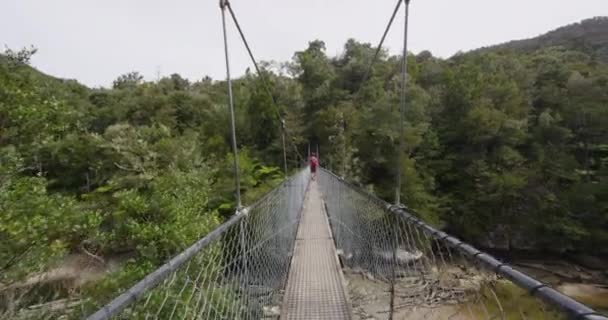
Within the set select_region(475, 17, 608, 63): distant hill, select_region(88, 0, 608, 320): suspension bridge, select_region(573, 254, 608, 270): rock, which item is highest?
select_region(475, 17, 608, 63): distant hill

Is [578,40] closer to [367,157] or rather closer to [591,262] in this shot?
[591,262]

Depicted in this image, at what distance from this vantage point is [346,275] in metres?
2.11

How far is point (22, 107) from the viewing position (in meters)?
Result: 3.58

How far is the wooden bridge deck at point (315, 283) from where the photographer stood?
150 centimetres

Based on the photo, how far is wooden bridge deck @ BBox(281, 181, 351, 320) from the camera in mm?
1496

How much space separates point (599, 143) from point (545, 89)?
3078 millimetres

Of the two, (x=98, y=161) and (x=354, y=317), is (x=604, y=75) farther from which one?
(x=98, y=161)

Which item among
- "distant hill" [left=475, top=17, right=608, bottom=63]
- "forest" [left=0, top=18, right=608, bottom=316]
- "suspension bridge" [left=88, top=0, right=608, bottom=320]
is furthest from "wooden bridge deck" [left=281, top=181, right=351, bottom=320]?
"distant hill" [left=475, top=17, right=608, bottom=63]

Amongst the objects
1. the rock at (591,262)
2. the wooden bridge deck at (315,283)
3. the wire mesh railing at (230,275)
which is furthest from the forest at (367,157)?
the wire mesh railing at (230,275)

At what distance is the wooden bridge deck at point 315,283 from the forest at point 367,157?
268 centimetres

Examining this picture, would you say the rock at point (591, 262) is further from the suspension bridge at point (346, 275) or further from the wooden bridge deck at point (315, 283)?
the suspension bridge at point (346, 275)

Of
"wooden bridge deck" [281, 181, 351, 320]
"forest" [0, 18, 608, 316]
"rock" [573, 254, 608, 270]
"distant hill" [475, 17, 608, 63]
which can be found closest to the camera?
"wooden bridge deck" [281, 181, 351, 320]

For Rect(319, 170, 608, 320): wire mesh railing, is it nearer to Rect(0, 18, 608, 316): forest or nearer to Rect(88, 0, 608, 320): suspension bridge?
Rect(88, 0, 608, 320): suspension bridge

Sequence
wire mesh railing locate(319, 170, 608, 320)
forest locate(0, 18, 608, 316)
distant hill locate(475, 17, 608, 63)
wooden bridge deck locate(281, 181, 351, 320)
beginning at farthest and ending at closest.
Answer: distant hill locate(475, 17, 608, 63) < forest locate(0, 18, 608, 316) < wooden bridge deck locate(281, 181, 351, 320) < wire mesh railing locate(319, 170, 608, 320)
